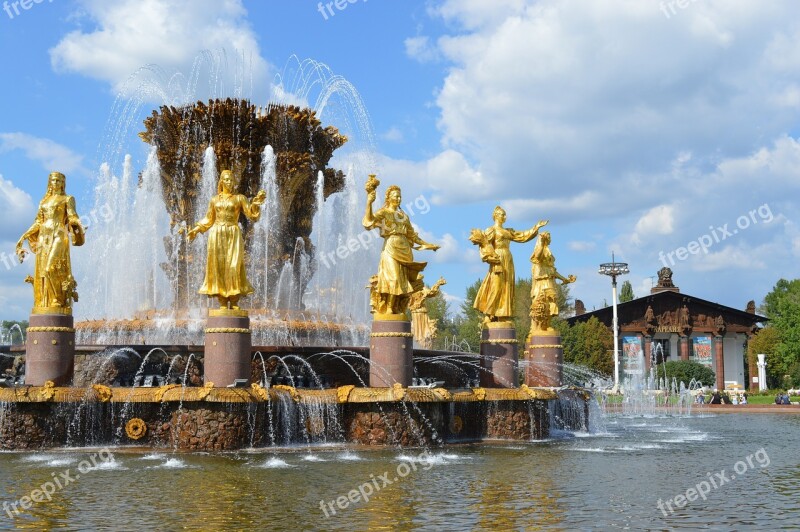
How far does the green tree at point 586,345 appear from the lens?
6788 centimetres

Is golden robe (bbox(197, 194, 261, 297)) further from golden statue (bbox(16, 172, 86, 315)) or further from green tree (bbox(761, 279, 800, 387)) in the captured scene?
green tree (bbox(761, 279, 800, 387))

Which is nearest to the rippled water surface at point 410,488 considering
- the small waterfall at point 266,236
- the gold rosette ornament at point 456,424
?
the gold rosette ornament at point 456,424

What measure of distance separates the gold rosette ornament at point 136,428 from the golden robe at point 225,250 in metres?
2.65

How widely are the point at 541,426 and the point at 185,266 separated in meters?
10.3

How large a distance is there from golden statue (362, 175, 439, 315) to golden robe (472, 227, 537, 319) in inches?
117

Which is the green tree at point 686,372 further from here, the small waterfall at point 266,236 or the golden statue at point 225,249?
the golden statue at point 225,249

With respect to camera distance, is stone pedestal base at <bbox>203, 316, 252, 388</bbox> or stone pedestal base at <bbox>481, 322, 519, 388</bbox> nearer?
stone pedestal base at <bbox>203, 316, 252, 388</bbox>

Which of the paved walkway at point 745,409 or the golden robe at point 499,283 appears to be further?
→ the paved walkway at point 745,409

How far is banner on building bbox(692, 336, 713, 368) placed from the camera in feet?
293

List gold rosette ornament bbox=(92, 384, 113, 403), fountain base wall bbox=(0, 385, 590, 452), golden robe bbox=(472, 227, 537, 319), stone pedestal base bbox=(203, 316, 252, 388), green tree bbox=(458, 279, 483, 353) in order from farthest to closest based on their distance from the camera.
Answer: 1. green tree bbox=(458, 279, 483, 353)
2. golden robe bbox=(472, 227, 537, 319)
3. stone pedestal base bbox=(203, 316, 252, 388)
4. gold rosette ornament bbox=(92, 384, 113, 403)
5. fountain base wall bbox=(0, 385, 590, 452)

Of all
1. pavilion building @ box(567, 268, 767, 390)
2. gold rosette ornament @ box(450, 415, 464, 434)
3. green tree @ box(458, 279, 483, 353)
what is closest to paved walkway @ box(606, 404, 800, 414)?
green tree @ box(458, 279, 483, 353)
